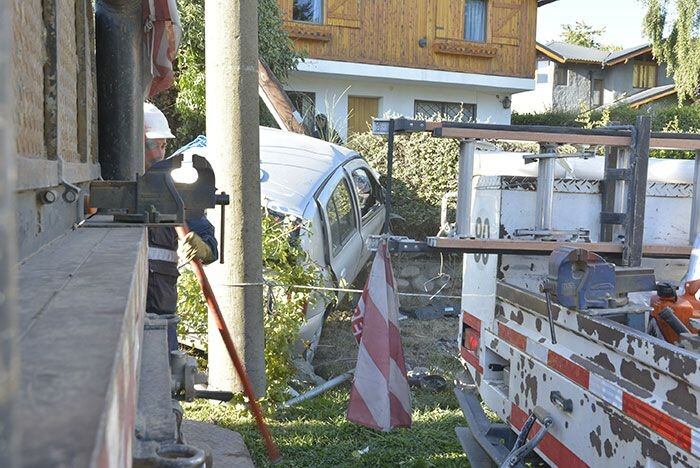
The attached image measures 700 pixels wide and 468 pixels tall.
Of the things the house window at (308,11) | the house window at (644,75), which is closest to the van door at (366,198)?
the house window at (308,11)

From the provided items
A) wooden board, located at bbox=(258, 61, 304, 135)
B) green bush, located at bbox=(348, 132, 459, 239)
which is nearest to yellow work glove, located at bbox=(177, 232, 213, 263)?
wooden board, located at bbox=(258, 61, 304, 135)

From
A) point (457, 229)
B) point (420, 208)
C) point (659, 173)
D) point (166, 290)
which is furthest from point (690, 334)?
point (420, 208)

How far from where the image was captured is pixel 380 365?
4.97 m

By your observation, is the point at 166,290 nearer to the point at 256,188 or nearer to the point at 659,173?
the point at 256,188

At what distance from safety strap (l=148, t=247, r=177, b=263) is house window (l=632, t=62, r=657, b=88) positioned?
3703cm

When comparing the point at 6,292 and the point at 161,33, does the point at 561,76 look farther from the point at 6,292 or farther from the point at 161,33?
the point at 6,292

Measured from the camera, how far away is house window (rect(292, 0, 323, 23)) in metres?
21.3

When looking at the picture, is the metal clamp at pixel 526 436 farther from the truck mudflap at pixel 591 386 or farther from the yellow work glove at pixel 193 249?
the yellow work glove at pixel 193 249

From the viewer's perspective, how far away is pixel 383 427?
16.2 ft

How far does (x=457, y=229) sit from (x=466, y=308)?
794 mm

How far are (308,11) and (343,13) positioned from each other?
3.11 ft

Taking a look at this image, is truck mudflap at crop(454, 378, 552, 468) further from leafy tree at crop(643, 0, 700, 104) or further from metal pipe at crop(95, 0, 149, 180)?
leafy tree at crop(643, 0, 700, 104)

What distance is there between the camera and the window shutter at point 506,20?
23266mm

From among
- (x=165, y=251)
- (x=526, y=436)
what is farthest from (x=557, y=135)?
(x=165, y=251)
